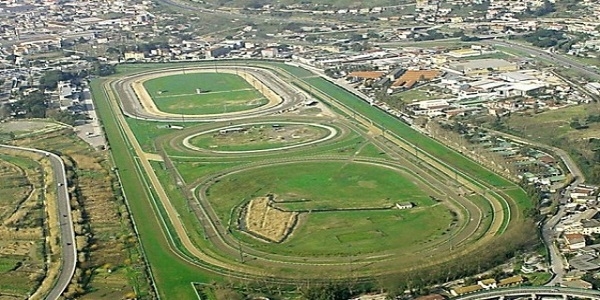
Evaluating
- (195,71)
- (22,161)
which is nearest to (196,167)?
(22,161)

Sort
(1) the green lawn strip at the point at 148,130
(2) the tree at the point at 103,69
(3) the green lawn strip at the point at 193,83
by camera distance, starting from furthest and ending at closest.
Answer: (2) the tree at the point at 103,69, (3) the green lawn strip at the point at 193,83, (1) the green lawn strip at the point at 148,130

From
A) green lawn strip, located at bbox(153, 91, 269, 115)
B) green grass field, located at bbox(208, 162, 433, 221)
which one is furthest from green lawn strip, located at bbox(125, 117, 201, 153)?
green grass field, located at bbox(208, 162, 433, 221)

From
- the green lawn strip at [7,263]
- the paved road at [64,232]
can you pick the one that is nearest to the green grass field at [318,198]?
the paved road at [64,232]

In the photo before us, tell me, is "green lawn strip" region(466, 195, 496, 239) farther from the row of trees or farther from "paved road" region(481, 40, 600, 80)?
"paved road" region(481, 40, 600, 80)

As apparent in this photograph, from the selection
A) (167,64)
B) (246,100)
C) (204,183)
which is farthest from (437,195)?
(167,64)

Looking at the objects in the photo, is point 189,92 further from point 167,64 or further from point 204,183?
point 204,183

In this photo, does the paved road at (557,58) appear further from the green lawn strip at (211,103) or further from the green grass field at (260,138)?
the green lawn strip at (211,103)
